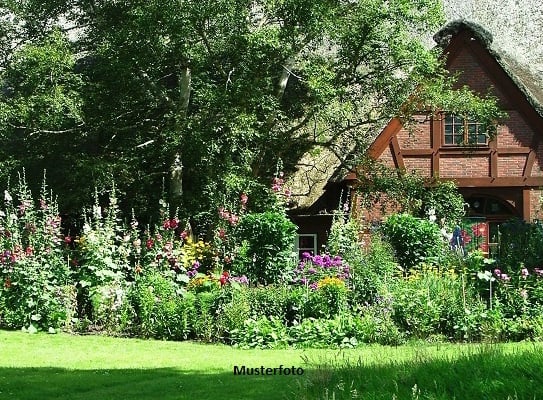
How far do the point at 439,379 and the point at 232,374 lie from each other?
314 cm

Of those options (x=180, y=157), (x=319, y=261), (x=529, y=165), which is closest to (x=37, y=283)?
(x=319, y=261)

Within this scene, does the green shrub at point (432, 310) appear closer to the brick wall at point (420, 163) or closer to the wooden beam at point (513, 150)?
the brick wall at point (420, 163)

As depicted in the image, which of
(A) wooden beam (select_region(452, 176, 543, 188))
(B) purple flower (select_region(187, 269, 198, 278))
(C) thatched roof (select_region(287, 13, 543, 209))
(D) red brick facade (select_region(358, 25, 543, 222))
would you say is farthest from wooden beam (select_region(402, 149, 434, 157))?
(B) purple flower (select_region(187, 269, 198, 278))

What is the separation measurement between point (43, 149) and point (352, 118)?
22.4 feet

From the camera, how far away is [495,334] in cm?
995

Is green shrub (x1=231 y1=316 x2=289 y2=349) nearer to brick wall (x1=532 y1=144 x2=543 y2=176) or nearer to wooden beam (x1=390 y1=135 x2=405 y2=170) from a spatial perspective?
wooden beam (x1=390 y1=135 x2=405 y2=170)

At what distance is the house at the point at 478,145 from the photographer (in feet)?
65.8

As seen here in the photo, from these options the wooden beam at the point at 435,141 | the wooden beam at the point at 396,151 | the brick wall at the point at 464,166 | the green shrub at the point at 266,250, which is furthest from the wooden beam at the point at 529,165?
the green shrub at the point at 266,250

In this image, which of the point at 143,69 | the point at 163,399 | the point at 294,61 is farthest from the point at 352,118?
the point at 163,399

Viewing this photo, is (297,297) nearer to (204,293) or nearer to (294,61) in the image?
(204,293)

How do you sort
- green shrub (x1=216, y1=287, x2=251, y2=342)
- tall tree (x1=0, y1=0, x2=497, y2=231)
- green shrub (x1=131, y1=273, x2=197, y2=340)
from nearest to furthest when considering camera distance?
green shrub (x1=216, y1=287, x2=251, y2=342)
green shrub (x1=131, y1=273, x2=197, y2=340)
tall tree (x1=0, y1=0, x2=497, y2=231)

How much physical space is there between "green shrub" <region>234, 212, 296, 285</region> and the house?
791 centimetres

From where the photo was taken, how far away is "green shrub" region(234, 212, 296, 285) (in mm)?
11875

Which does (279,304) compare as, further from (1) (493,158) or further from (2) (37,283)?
(1) (493,158)
